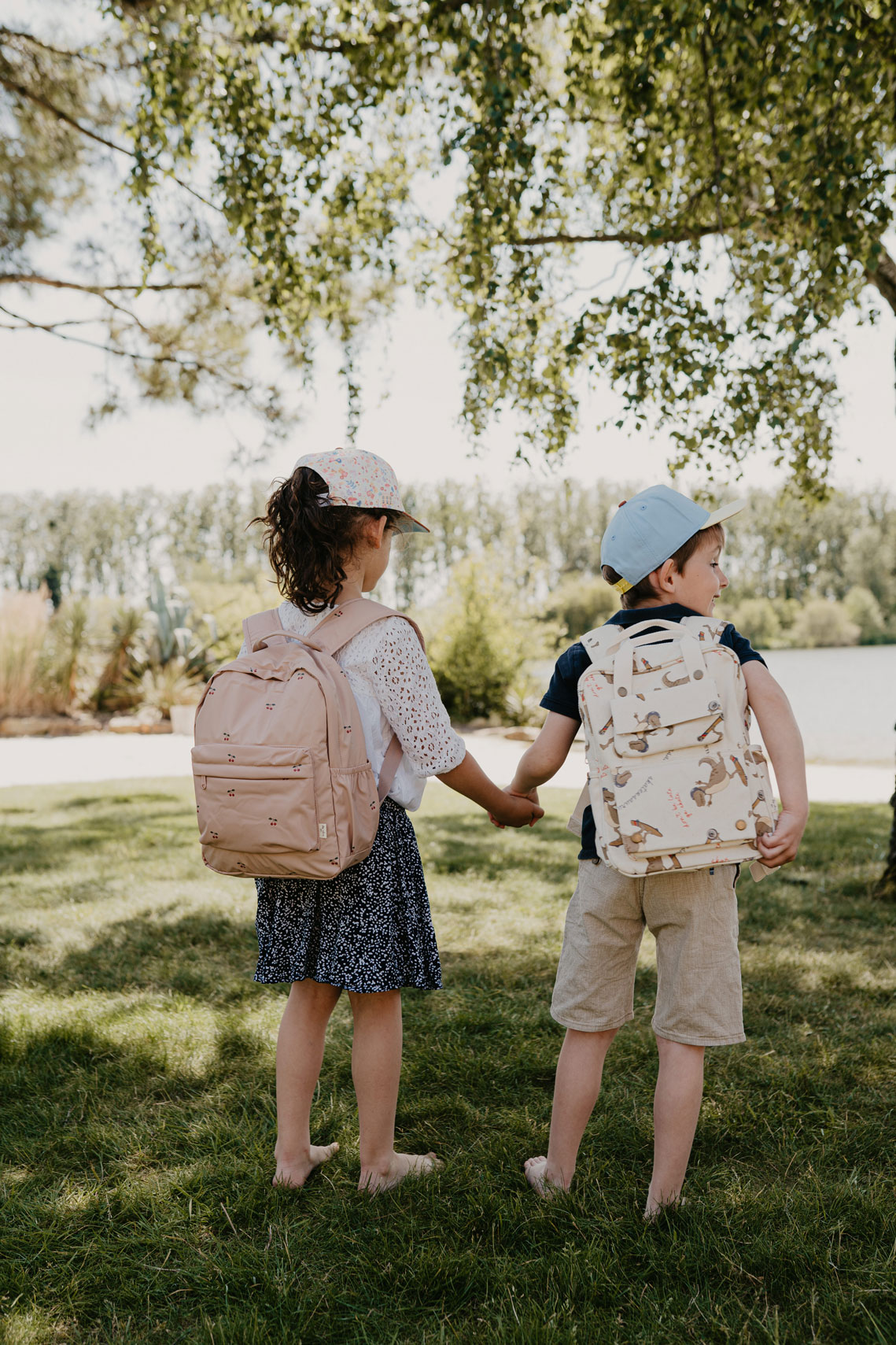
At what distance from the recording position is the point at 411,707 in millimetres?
1900

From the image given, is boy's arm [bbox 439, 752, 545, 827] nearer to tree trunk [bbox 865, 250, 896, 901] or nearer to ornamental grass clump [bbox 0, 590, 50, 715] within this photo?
tree trunk [bbox 865, 250, 896, 901]

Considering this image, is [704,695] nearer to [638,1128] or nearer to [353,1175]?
[638,1128]

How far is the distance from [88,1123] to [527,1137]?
3.45ft

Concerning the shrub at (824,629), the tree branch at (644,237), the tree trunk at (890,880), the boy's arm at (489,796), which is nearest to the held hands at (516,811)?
the boy's arm at (489,796)

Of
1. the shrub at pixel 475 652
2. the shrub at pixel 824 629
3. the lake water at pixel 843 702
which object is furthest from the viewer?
the shrub at pixel 824 629

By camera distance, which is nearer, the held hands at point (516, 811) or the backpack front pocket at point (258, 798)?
the backpack front pocket at point (258, 798)

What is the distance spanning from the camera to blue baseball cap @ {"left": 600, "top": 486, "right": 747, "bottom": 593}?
188cm

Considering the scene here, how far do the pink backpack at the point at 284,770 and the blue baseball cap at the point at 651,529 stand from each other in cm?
61

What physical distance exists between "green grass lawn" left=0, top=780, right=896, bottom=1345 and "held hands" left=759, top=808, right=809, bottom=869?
69 cm

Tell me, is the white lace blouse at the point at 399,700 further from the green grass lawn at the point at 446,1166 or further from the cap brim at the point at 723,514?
the green grass lawn at the point at 446,1166

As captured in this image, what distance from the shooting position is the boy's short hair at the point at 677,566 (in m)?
1.91

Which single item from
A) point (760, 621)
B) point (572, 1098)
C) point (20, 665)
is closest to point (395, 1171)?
point (572, 1098)

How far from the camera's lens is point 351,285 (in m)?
6.59

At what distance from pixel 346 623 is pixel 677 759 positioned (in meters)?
0.71
